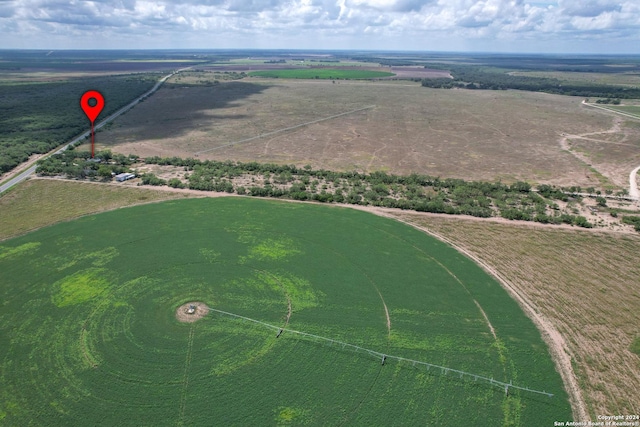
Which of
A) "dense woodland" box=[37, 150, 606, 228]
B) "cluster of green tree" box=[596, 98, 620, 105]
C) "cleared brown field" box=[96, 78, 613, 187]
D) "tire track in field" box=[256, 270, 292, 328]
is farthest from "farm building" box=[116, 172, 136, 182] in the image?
"cluster of green tree" box=[596, 98, 620, 105]

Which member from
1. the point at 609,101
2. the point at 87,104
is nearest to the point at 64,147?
the point at 87,104

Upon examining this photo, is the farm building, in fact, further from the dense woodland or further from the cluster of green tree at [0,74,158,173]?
the cluster of green tree at [0,74,158,173]

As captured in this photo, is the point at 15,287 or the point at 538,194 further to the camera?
the point at 538,194

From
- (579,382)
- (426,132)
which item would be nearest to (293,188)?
(579,382)

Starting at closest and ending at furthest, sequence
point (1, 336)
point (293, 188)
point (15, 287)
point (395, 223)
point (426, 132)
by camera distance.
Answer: point (1, 336) → point (15, 287) → point (395, 223) → point (293, 188) → point (426, 132)

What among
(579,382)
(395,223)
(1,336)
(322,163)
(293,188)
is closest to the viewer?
(579,382)

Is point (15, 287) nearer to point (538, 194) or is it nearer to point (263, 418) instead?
point (263, 418)
